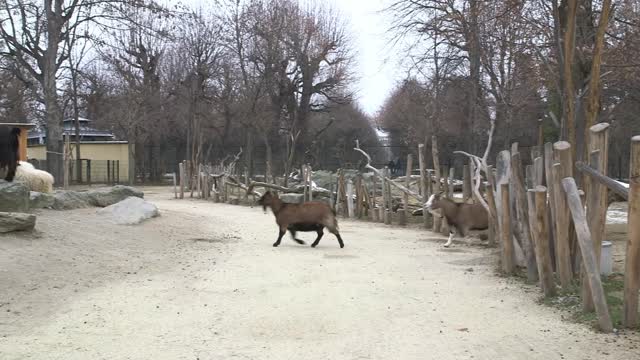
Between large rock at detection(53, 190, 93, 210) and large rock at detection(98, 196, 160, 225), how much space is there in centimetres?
87

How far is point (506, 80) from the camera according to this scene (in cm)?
2339

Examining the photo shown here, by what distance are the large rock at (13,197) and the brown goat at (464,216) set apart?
Answer: 776cm

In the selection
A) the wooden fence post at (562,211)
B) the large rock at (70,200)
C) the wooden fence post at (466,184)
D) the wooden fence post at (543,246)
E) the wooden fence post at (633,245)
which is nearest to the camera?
the wooden fence post at (633,245)

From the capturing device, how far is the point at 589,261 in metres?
6.26

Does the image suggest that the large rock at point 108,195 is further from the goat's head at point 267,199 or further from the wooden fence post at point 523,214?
the wooden fence post at point 523,214

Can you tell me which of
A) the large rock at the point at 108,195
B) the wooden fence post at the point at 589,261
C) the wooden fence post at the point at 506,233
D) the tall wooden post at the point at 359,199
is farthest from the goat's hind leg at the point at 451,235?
the large rock at the point at 108,195

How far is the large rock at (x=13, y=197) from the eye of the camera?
11605 millimetres

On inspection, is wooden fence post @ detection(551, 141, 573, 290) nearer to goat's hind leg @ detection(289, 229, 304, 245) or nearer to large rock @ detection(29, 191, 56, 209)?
goat's hind leg @ detection(289, 229, 304, 245)

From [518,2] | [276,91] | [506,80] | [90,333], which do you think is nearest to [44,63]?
[276,91]

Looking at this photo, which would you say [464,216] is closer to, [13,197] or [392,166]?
[13,197]

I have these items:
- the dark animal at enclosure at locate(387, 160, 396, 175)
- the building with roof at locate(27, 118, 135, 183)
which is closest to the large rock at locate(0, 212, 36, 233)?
the building with roof at locate(27, 118, 135, 183)

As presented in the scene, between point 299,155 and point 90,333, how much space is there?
123 ft

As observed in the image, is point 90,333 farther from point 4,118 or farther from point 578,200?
point 4,118

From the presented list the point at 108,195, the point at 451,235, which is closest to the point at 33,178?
the point at 108,195
